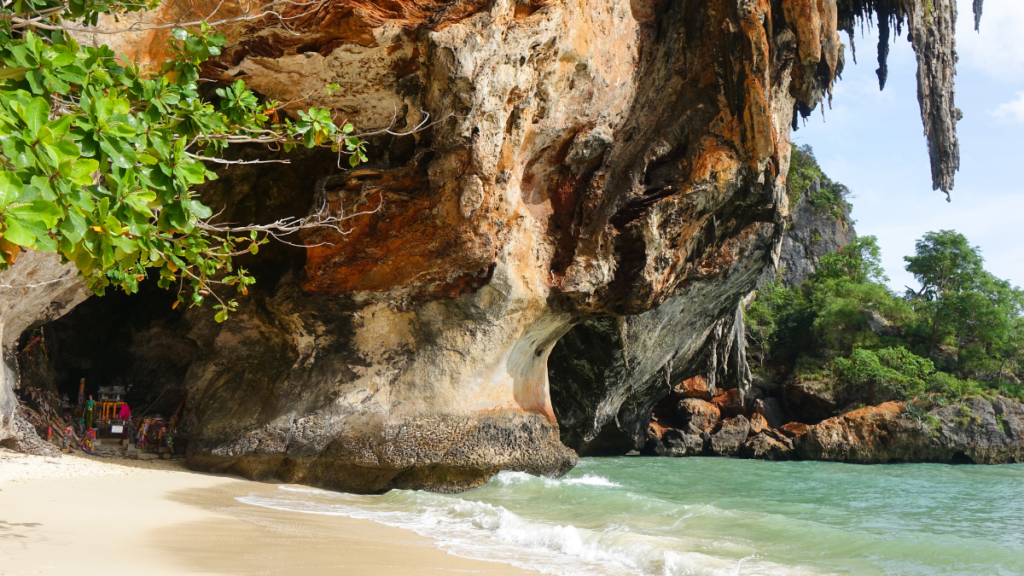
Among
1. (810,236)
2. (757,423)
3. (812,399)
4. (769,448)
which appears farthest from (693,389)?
(810,236)

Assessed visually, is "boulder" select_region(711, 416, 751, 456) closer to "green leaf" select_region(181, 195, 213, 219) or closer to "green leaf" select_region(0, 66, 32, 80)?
"green leaf" select_region(181, 195, 213, 219)

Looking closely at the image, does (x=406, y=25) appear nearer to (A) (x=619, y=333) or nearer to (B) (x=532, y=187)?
(B) (x=532, y=187)

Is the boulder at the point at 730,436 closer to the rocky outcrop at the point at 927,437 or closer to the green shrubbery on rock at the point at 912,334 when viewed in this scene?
the rocky outcrop at the point at 927,437

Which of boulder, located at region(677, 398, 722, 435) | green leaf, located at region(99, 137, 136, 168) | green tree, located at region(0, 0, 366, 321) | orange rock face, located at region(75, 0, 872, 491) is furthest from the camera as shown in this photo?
boulder, located at region(677, 398, 722, 435)

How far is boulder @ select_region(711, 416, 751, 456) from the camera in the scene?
2050 cm

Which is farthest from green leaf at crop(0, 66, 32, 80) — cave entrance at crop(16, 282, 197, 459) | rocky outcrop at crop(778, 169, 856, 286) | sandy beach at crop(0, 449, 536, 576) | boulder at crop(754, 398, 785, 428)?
rocky outcrop at crop(778, 169, 856, 286)

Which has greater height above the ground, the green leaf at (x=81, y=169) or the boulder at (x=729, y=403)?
the green leaf at (x=81, y=169)

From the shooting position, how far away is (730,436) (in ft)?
68.0

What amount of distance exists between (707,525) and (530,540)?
2.21 m

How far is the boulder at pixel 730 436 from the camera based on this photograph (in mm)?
20500

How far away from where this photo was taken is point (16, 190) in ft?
5.23

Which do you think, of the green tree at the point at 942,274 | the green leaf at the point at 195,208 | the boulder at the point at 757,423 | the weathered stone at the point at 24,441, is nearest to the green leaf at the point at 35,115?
the green leaf at the point at 195,208

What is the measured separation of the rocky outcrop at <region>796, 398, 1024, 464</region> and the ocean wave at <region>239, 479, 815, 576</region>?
15998 millimetres

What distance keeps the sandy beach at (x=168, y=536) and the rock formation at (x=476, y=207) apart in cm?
249
